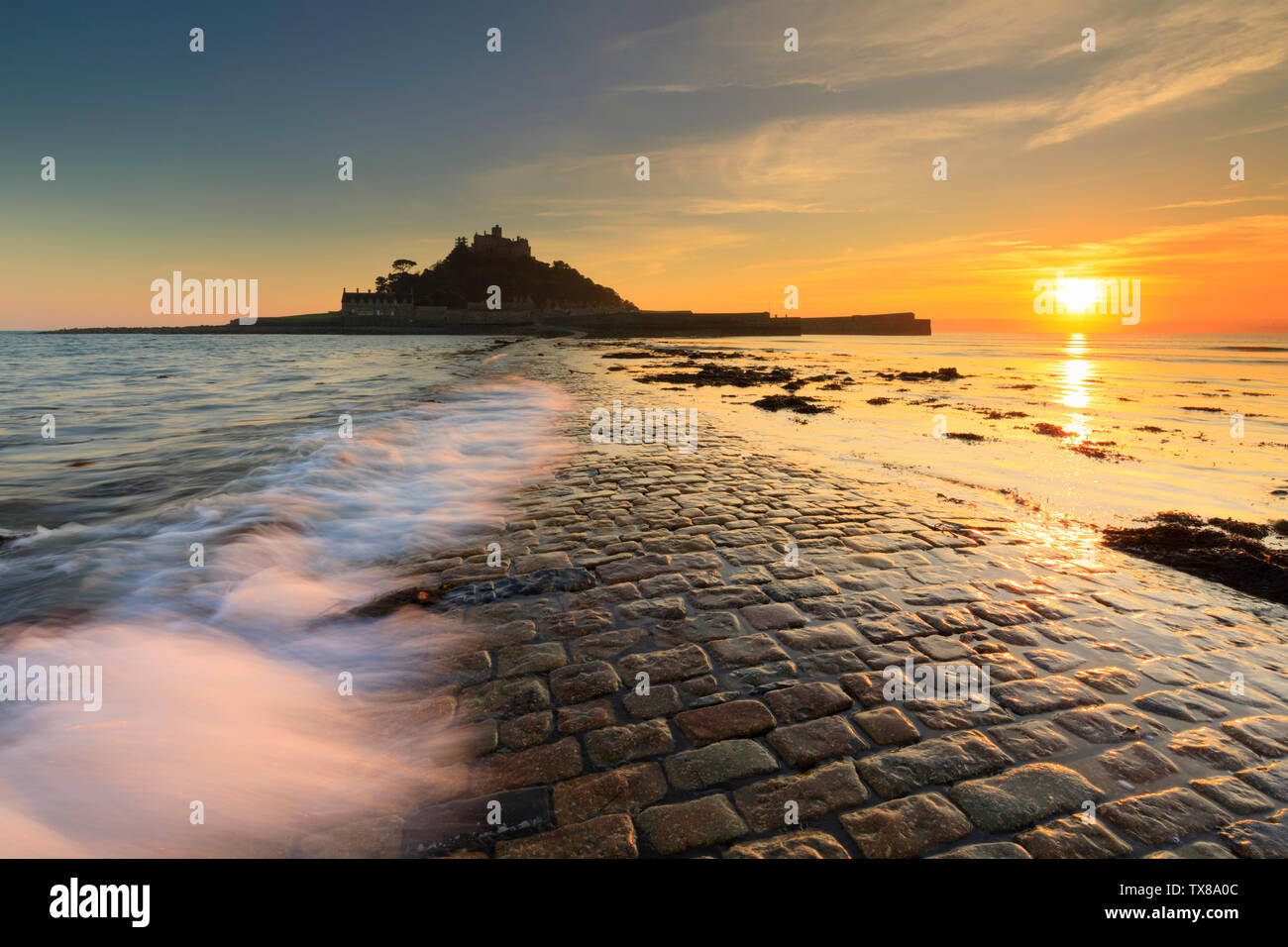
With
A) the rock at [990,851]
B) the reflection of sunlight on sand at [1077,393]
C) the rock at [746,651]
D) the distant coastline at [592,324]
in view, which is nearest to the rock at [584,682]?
the rock at [746,651]

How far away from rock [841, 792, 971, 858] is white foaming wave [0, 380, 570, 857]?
2.02m

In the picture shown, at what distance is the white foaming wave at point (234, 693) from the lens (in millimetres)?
2888

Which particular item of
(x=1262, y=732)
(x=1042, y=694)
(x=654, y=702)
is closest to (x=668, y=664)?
(x=654, y=702)

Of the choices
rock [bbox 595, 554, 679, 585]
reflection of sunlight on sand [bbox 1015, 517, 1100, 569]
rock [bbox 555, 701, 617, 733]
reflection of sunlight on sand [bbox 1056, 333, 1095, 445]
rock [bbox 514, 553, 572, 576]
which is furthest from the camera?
reflection of sunlight on sand [bbox 1056, 333, 1095, 445]

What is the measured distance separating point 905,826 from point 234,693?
428 centimetres

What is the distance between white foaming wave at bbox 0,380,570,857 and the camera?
2888 millimetres

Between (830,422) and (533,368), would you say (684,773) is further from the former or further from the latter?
(533,368)

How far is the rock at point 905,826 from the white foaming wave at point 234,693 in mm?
2023

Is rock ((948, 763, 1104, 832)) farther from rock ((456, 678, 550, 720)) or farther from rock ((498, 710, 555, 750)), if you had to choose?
rock ((456, 678, 550, 720))

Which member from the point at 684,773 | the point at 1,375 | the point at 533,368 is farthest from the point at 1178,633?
the point at 1,375

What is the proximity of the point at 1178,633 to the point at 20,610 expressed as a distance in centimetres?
961

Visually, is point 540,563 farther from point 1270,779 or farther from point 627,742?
point 1270,779

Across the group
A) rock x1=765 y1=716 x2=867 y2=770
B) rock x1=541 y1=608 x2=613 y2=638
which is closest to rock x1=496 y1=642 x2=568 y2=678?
rock x1=541 y1=608 x2=613 y2=638

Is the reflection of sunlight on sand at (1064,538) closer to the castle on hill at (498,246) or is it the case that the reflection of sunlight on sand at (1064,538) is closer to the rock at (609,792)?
the rock at (609,792)
